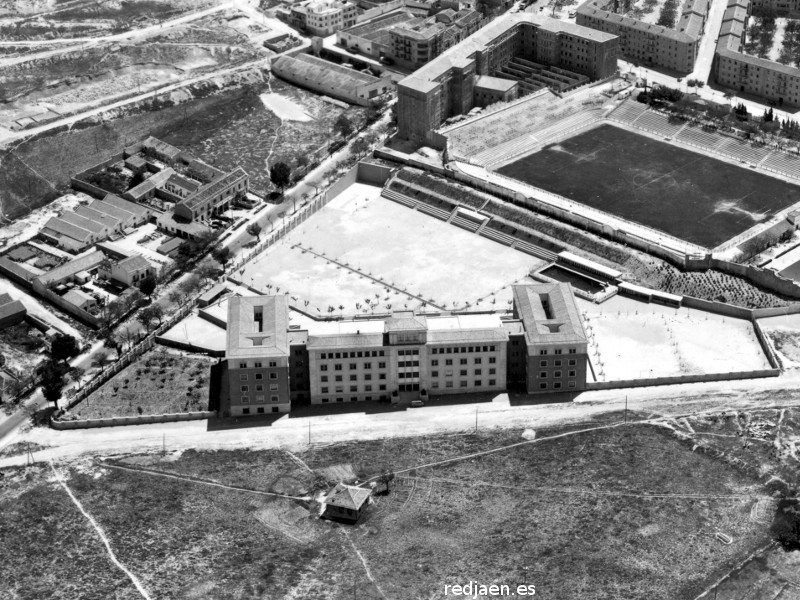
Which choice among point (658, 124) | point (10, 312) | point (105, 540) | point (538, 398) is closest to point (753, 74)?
point (658, 124)

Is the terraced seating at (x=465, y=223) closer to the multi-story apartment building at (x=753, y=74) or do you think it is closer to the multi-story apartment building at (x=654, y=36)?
the multi-story apartment building at (x=753, y=74)

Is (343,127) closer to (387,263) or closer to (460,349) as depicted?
(387,263)

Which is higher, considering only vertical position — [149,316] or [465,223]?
[465,223]

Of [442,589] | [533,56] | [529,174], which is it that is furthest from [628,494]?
[533,56]

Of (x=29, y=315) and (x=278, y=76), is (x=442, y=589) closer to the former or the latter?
(x=29, y=315)

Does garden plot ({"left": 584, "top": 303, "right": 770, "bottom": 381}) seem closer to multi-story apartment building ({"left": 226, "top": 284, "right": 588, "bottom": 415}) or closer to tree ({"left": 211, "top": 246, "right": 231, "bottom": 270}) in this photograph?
multi-story apartment building ({"left": 226, "top": 284, "right": 588, "bottom": 415})

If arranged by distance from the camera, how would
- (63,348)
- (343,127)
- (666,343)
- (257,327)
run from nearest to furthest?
(257,327)
(666,343)
(63,348)
(343,127)
